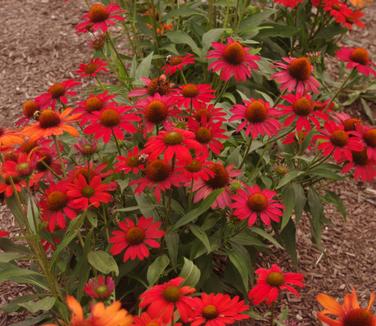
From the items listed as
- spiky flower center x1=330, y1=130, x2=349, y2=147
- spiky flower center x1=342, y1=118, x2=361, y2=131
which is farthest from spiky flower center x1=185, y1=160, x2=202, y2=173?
spiky flower center x1=342, y1=118, x2=361, y2=131

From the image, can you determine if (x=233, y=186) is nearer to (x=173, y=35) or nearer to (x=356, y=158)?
(x=356, y=158)

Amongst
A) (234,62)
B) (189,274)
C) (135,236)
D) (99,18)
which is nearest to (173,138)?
(135,236)

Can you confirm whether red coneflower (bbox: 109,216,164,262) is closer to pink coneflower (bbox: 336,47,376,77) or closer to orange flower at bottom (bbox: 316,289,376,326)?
orange flower at bottom (bbox: 316,289,376,326)

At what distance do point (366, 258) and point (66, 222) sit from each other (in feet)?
5.40

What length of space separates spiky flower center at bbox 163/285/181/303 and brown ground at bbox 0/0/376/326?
1.15 meters

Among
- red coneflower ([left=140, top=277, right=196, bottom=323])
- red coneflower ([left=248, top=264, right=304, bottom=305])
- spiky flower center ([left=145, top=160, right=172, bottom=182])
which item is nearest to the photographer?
red coneflower ([left=140, top=277, right=196, bottom=323])

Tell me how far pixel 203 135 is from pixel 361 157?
1.90 ft

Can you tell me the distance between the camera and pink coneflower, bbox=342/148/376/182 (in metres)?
1.96

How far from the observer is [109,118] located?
73.9 inches

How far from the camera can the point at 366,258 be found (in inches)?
113

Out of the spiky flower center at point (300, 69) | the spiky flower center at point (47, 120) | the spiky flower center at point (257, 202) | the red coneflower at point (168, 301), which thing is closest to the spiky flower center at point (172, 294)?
the red coneflower at point (168, 301)

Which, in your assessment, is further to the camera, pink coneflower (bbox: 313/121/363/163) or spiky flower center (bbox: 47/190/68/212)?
pink coneflower (bbox: 313/121/363/163)

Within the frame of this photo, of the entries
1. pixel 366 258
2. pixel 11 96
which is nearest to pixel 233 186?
pixel 366 258

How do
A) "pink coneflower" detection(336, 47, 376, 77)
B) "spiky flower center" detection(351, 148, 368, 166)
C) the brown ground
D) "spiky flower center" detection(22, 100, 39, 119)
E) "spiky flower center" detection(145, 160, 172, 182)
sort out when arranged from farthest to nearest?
the brown ground < "pink coneflower" detection(336, 47, 376, 77) < "spiky flower center" detection(22, 100, 39, 119) < "spiky flower center" detection(351, 148, 368, 166) < "spiky flower center" detection(145, 160, 172, 182)
